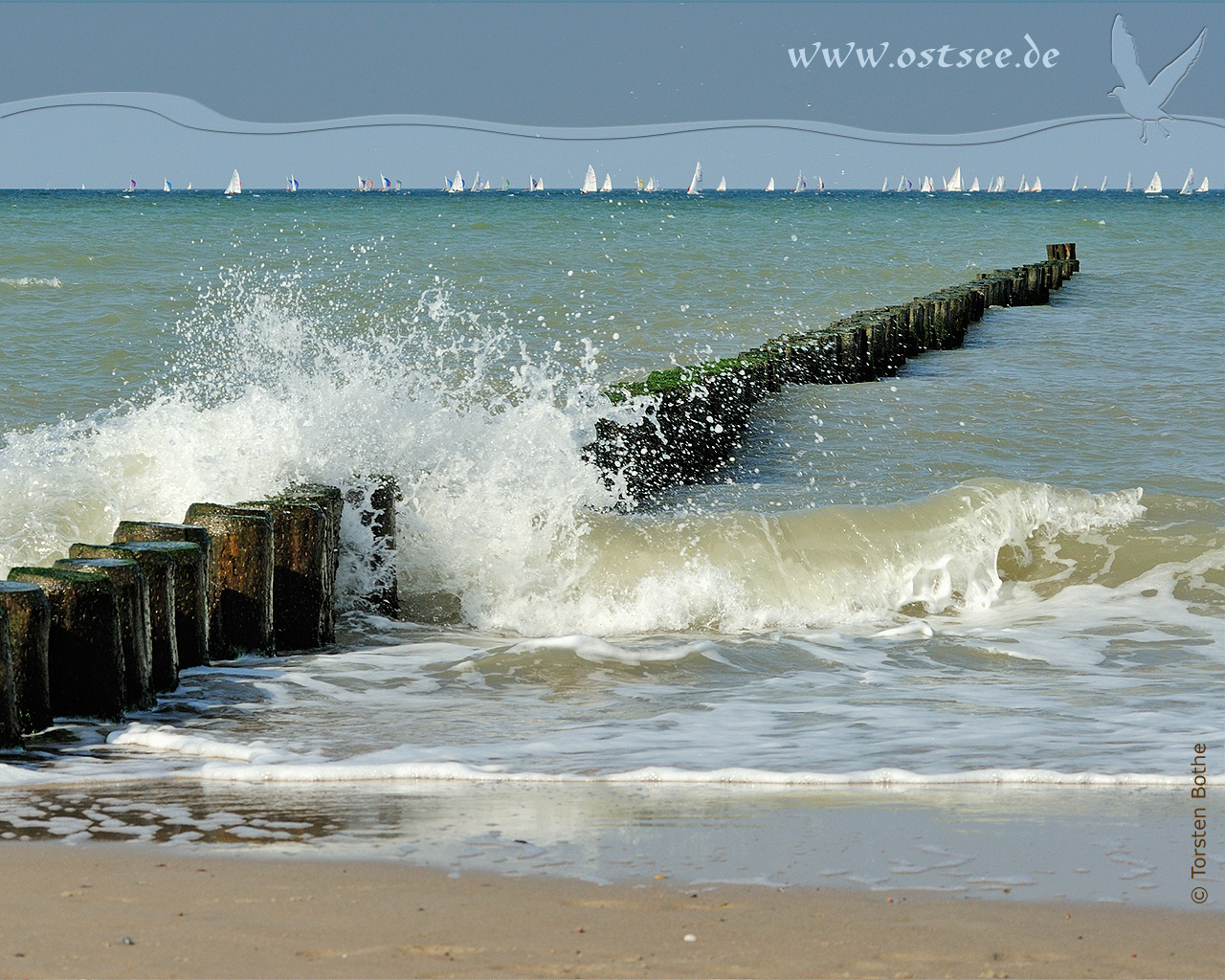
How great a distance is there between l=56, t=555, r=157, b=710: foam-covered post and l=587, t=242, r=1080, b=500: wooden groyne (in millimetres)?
3770

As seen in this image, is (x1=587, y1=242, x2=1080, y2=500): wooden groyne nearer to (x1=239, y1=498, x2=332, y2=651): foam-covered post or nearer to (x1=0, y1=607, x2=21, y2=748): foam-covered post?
(x1=239, y1=498, x2=332, y2=651): foam-covered post

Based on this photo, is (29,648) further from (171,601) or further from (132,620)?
(171,601)

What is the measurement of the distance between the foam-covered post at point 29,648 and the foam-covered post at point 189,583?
771 mm

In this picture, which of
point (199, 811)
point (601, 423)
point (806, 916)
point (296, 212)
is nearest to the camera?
point (806, 916)

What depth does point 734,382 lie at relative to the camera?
10.5 m

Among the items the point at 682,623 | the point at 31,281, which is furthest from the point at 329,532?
the point at 31,281

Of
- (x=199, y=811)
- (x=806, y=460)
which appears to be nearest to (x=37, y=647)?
(x=199, y=811)

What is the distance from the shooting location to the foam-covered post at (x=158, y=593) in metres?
4.58

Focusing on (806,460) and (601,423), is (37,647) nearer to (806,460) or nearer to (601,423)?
(601,423)

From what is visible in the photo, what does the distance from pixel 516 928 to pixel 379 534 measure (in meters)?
3.92

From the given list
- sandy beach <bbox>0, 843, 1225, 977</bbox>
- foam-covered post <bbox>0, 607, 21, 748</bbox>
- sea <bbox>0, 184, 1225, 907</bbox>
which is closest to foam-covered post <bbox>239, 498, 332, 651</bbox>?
sea <bbox>0, 184, 1225, 907</bbox>

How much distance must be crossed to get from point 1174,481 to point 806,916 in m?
6.85

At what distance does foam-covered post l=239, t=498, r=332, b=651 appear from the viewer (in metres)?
5.49

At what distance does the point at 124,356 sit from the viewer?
42.2ft
